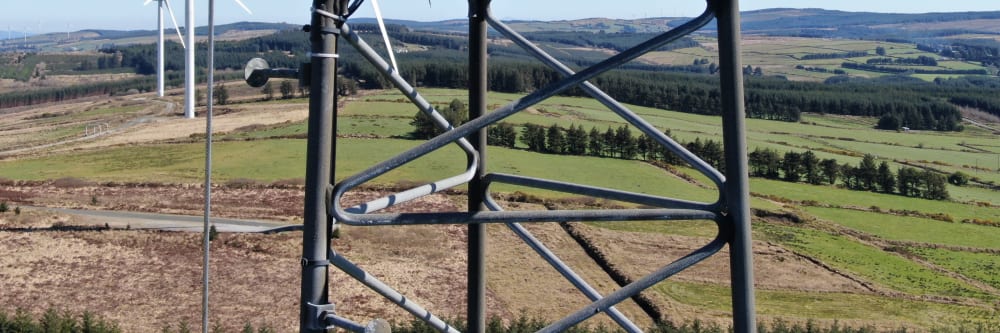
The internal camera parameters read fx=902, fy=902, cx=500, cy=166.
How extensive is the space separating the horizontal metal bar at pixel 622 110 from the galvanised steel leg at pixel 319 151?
2028 millimetres

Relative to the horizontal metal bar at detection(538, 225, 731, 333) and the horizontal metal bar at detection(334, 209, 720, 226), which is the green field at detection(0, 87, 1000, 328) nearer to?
the horizontal metal bar at detection(538, 225, 731, 333)

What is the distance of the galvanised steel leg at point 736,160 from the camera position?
553 centimetres

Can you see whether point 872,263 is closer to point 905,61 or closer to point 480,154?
point 480,154

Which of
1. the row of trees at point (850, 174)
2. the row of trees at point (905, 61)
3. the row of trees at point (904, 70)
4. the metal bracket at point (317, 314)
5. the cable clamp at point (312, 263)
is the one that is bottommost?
the row of trees at point (850, 174)

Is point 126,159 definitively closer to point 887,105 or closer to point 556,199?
point 556,199

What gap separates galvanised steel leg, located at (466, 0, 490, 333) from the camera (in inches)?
312

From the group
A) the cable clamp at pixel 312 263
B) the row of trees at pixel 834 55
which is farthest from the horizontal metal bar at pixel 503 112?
the row of trees at pixel 834 55

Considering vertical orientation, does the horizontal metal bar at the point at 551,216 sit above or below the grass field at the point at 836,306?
above

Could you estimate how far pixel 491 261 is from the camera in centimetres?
3669

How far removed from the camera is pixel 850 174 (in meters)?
62.8

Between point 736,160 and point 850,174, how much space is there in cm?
6172

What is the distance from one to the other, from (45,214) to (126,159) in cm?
2335

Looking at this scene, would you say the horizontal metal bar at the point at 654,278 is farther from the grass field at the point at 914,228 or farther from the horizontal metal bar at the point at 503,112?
the grass field at the point at 914,228

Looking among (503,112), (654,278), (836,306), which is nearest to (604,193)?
(654,278)
